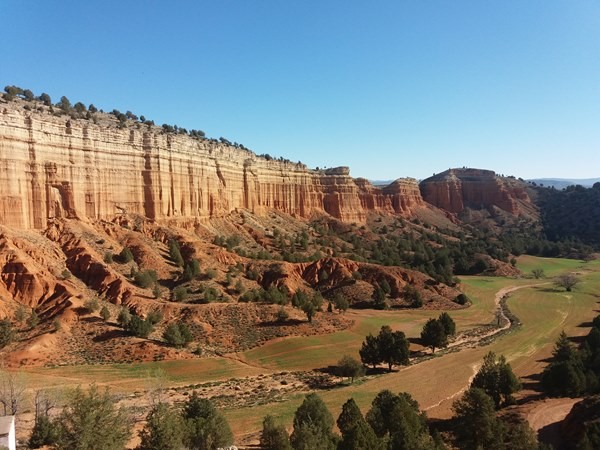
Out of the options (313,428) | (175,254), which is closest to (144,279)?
(175,254)

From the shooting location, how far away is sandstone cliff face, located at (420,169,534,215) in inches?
5571

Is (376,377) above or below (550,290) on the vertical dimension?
below

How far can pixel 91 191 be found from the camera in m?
51.5

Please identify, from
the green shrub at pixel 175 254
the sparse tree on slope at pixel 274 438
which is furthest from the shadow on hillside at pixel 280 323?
the sparse tree on slope at pixel 274 438

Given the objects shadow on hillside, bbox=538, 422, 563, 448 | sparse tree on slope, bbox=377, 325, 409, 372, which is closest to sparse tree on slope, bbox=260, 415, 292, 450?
shadow on hillside, bbox=538, 422, 563, 448

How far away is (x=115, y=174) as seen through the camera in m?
54.7

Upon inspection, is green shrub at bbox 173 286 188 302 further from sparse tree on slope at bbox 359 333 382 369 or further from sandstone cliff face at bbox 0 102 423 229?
sparse tree on slope at bbox 359 333 382 369

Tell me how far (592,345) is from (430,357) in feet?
43.1

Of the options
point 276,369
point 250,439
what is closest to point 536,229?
point 276,369

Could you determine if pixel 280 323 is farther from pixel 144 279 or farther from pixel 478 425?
pixel 478 425

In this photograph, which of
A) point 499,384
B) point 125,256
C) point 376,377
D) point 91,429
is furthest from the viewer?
point 125,256

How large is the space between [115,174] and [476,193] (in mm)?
120884

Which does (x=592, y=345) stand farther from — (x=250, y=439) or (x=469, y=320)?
(x=250, y=439)

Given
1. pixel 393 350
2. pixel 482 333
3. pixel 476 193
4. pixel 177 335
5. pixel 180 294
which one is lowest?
pixel 482 333
